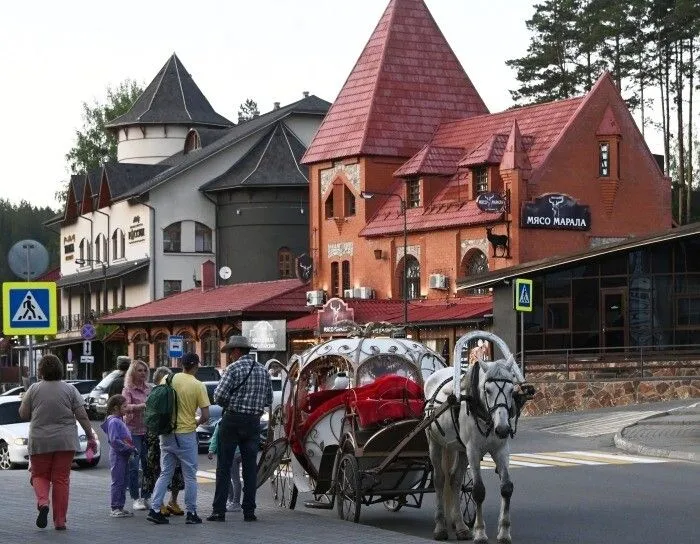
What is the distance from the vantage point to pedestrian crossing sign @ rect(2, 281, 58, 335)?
842 inches

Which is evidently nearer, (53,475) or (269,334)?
(53,475)

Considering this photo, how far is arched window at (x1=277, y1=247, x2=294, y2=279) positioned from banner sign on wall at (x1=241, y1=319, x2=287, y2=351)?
56.7ft

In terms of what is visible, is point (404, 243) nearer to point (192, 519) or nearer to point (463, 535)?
point (192, 519)

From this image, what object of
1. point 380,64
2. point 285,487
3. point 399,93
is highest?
point 380,64

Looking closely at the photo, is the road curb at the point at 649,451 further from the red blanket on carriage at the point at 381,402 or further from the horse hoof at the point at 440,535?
the horse hoof at the point at 440,535

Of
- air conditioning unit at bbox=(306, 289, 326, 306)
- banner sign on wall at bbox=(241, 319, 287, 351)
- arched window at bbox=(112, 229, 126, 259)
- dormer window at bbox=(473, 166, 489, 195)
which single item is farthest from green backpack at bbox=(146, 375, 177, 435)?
arched window at bbox=(112, 229, 126, 259)

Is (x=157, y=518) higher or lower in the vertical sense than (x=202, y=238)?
lower

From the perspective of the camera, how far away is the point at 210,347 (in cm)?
7662

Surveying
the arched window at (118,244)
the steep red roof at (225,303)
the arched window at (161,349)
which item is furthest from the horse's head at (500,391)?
the arched window at (118,244)

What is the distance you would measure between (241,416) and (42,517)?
2388 mm

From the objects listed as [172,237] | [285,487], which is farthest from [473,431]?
[172,237]

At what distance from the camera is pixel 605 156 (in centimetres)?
6238

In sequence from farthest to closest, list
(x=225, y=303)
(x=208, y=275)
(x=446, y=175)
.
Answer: (x=208, y=275) < (x=225, y=303) < (x=446, y=175)

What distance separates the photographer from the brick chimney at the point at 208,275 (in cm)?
8288
